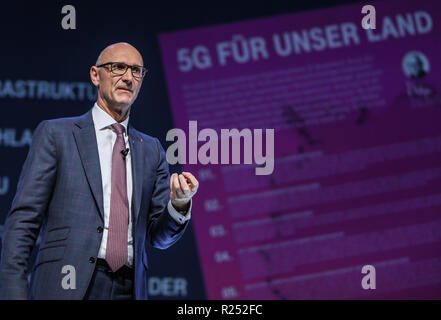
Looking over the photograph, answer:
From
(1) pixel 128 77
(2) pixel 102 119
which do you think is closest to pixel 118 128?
(2) pixel 102 119

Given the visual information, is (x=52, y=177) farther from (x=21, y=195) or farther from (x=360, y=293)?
(x=360, y=293)

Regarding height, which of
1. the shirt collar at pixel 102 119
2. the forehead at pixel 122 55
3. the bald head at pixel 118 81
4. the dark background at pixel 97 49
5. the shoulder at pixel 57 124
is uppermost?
the dark background at pixel 97 49

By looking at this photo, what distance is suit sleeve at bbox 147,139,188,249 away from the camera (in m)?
1.95

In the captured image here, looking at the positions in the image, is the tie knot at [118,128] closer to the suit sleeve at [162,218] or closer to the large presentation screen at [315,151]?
the suit sleeve at [162,218]

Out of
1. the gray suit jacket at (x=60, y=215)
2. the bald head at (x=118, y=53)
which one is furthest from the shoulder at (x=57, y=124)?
the bald head at (x=118, y=53)

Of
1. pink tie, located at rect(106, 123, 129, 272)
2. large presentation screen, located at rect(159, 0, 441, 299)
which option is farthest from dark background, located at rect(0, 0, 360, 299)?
pink tie, located at rect(106, 123, 129, 272)

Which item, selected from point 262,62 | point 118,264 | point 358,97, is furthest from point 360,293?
point 118,264

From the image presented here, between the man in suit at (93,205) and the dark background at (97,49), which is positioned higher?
the dark background at (97,49)

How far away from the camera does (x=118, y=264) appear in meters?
1.75

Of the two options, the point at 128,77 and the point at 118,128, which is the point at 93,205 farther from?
the point at 128,77

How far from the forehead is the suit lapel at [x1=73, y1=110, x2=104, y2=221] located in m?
0.23

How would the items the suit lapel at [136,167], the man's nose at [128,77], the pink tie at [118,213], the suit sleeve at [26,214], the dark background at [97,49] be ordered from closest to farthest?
the suit sleeve at [26,214], the pink tie at [118,213], the suit lapel at [136,167], the man's nose at [128,77], the dark background at [97,49]

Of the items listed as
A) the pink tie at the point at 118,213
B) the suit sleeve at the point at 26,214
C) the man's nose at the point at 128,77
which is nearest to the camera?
the suit sleeve at the point at 26,214

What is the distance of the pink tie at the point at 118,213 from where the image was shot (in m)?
1.75
